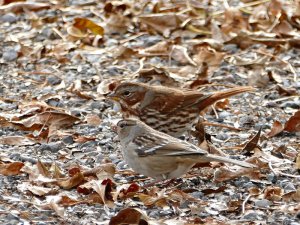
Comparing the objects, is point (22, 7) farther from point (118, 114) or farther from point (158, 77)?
point (118, 114)

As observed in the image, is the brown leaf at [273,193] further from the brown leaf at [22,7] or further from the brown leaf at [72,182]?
the brown leaf at [22,7]

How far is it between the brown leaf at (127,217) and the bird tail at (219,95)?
2.40 meters

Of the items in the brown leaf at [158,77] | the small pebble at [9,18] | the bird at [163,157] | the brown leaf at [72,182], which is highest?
the bird at [163,157]

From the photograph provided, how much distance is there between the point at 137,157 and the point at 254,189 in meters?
0.87

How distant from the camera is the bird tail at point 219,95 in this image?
8430 mm

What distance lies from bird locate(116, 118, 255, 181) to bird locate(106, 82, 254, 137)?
3.40 ft

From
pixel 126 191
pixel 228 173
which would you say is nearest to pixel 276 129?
pixel 228 173

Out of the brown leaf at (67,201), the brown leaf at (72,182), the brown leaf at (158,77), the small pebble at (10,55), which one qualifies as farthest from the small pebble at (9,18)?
the brown leaf at (67,201)

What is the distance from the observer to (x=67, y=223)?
21.0 feet

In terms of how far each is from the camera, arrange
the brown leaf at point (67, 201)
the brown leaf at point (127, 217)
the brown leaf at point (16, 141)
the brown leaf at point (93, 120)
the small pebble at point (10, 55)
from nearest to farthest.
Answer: the brown leaf at point (127, 217) → the brown leaf at point (67, 201) → the brown leaf at point (16, 141) → the brown leaf at point (93, 120) → the small pebble at point (10, 55)

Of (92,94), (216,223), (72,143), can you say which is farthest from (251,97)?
(216,223)

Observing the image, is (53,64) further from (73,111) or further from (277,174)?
(277,174)

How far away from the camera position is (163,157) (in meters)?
7.13

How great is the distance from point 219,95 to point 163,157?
57.8 inches
